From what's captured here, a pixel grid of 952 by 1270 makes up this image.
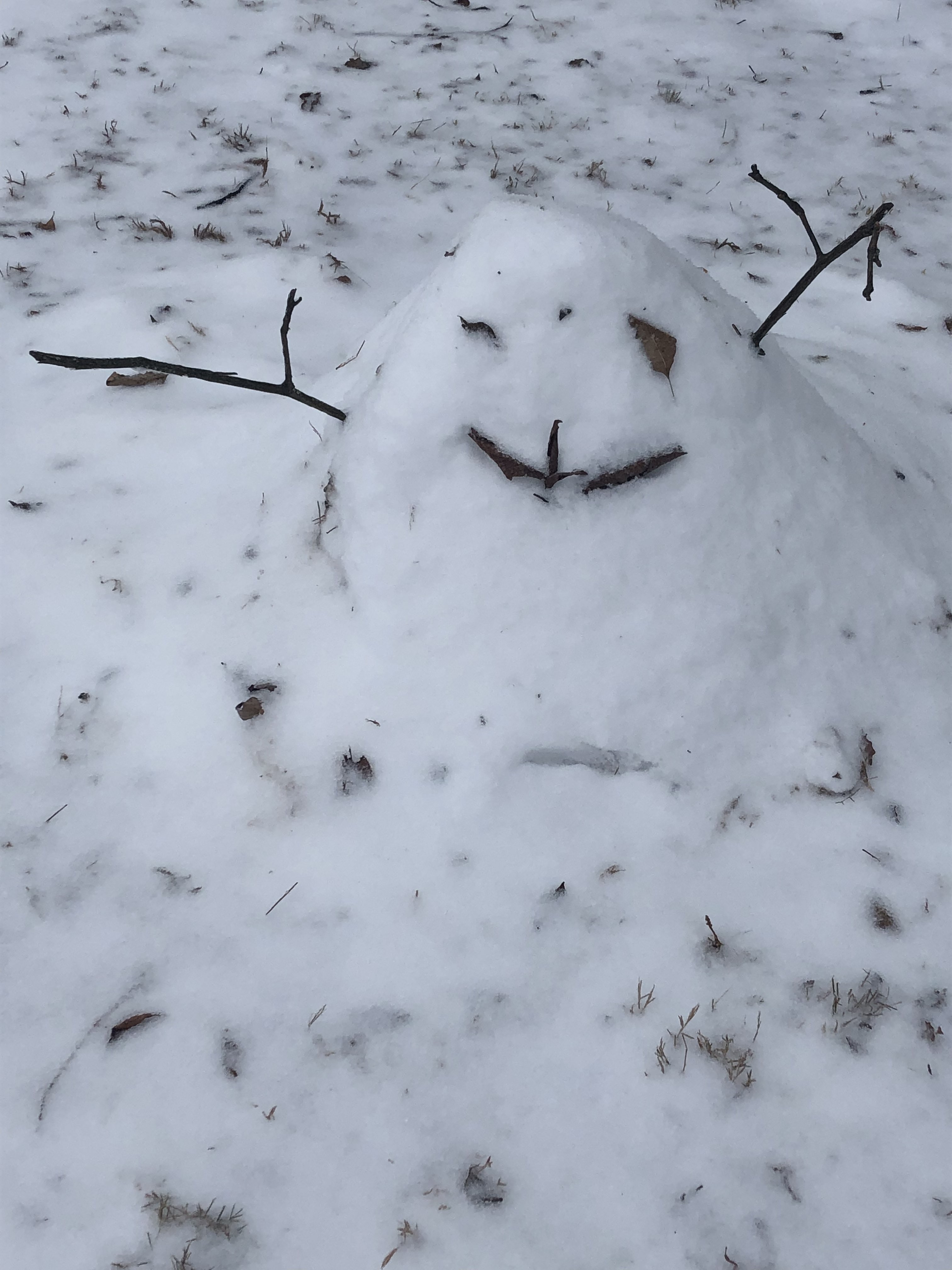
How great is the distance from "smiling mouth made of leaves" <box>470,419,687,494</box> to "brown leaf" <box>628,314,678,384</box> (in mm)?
195

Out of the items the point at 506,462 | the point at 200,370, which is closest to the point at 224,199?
the point at 200,370

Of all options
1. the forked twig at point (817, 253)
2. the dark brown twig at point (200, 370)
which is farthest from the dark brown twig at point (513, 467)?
the forked twig at point (817, 253)

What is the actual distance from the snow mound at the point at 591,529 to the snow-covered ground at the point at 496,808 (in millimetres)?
10

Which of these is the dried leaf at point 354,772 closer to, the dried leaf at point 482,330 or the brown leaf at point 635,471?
the brown leaf at point 635,471

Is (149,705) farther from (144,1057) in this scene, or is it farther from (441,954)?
(441,954)

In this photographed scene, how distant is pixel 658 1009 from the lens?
5.70ft

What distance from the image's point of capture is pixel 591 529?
1.92 m

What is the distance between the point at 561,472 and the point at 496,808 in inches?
30.7

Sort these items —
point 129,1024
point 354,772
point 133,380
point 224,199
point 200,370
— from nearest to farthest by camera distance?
point 129,1024 < point 200,370 < point 354,772 < point 133,380 < point 224,199

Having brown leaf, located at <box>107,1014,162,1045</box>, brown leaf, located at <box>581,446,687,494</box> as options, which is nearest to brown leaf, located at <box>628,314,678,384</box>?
brown leaf, located at <box>581,446,687,494</box>

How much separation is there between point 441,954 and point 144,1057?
0.62m

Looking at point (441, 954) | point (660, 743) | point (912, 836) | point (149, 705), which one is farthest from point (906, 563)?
point (149, 705)

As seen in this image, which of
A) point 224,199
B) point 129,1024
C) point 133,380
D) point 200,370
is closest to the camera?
point 129,1024

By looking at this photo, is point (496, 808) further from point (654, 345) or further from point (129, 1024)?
point (654, 345)
